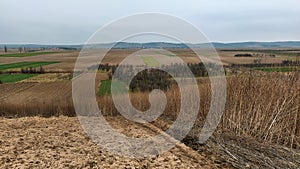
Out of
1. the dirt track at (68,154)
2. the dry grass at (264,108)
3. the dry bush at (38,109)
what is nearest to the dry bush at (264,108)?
the dry grass at (264,108)

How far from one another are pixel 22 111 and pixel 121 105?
11.8ft

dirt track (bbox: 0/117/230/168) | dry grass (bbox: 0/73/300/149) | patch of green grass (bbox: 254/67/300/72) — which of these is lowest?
dirt track (bbox: 0/117/230/168)

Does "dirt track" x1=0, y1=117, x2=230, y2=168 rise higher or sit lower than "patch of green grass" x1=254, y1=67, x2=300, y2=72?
lower

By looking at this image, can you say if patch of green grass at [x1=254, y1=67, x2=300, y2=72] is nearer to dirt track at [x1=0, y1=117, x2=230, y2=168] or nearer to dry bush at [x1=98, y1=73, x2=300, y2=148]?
dry bush at [x1=98, y1=73, x2=300, y2=148]

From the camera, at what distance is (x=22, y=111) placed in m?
10.9

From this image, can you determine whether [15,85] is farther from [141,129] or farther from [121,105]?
[141,129]

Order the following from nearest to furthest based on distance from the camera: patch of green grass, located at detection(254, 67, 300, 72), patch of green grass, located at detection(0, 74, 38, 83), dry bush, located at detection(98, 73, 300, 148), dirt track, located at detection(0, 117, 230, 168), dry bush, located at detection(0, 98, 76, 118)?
dirt track, located at detection(0, 117, 230, 168), dry bush, located at detection(98, 73, 300, 148), patch of green grass, located at detection(254, 67, 300, 72), dry bush, located at detection(0, 98, 76, 118), patch of green grass, located at detection(0, 74, 38, 83)

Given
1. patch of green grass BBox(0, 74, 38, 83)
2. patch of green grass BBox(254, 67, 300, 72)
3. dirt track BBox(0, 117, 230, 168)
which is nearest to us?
dirt track BBox(0, 117, 230, 168)

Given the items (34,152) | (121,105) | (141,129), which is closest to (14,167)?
(34,152)

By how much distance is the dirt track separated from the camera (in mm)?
4074

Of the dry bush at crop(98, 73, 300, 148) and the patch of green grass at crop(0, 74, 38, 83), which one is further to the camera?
the patch of green grass at crop(0, 74, 38, 83)

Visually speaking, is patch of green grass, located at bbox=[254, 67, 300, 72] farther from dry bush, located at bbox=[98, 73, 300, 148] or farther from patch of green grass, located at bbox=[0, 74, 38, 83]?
patch of green grass, located at bbox=[0, 74, 38, 83]

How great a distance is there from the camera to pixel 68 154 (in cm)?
441

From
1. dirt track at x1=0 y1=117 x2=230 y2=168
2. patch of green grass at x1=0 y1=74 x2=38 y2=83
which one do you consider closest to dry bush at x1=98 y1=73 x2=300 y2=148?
dirt track at x1=0 y1=117 x2=230 y2=168
